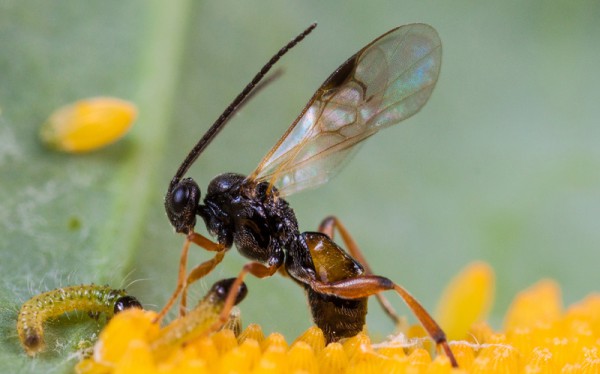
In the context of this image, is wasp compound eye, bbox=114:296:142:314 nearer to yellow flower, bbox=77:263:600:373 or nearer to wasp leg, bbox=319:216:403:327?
yellow flower, bbox=77:263:600:373

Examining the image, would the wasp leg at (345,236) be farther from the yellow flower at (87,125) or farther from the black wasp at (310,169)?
the yellow flower at (87,125)

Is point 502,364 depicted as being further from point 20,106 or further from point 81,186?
point 20,106

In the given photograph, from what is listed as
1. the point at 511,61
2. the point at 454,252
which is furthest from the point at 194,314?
the point at 511,61

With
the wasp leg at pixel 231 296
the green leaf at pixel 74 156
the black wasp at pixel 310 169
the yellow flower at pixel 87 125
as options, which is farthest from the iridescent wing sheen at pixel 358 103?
the yellow flower at pixel 87 125

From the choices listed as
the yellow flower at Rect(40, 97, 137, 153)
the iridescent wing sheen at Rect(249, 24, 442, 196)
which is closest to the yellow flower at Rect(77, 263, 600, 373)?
the iridescent wing sheen at Rect(249, 24, 442, 196)

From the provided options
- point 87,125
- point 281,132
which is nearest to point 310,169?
point 87,125

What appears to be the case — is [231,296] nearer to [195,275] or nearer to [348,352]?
[195,275]

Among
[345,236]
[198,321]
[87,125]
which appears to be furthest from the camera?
[87,125]
